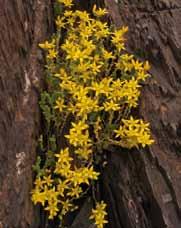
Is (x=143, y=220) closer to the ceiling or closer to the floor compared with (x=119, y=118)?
closer to the floor

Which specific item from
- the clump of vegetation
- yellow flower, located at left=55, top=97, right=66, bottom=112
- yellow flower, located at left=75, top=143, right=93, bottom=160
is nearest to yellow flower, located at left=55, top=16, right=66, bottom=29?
the clump of vegetation

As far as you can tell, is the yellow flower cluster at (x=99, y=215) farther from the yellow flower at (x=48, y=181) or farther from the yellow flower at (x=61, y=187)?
the yellow flower at (x=48, y=181)

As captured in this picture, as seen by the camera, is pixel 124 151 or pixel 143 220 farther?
pixel 124 151

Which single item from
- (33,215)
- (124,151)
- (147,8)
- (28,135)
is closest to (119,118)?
(124,151)

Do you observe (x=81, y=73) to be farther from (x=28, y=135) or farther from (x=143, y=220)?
(x=143, y=220)

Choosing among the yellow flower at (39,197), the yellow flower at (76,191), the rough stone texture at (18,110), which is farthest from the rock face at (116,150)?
the yellow flower at (76,191)

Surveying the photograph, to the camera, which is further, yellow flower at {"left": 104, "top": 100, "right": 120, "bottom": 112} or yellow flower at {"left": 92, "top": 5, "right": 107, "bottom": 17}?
yellow flower at {"left": 92, "top": 5, "right": 107, "bottom": 17}

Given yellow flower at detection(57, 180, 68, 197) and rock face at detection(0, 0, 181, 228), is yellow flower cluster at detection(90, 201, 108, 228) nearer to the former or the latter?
rock face at detection(0, 0, 181, 228)

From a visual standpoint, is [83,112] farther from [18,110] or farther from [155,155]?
[155,155]
